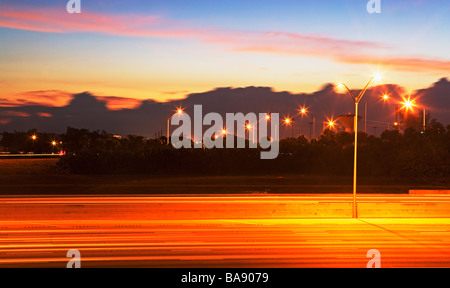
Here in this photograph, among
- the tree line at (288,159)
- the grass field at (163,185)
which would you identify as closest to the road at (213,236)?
the grass field at (163,185)

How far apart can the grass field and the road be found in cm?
1919

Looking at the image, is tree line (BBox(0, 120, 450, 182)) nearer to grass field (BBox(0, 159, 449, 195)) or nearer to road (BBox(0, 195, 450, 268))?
grass field (BBox(0, 159, 449, 195))

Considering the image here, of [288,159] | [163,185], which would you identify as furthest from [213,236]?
[288,159]

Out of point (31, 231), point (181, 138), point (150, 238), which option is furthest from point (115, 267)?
point (181, 138)

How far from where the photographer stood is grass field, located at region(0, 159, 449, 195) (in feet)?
150

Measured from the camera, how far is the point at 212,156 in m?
71.6

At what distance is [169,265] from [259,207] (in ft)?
40.4

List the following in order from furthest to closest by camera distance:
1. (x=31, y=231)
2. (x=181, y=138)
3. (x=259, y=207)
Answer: (x=181, y=138)
(x=259, y=207)
(x=31, y=231)

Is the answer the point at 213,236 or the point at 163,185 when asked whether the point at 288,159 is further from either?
the point at 213,236

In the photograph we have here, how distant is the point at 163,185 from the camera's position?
50.2 metres

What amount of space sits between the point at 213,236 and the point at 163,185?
3193cm

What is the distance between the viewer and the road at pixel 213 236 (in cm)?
1455

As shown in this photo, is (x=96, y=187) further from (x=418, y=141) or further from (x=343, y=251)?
(x=418, y=141)

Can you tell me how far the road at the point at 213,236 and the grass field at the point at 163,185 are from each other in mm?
19190
